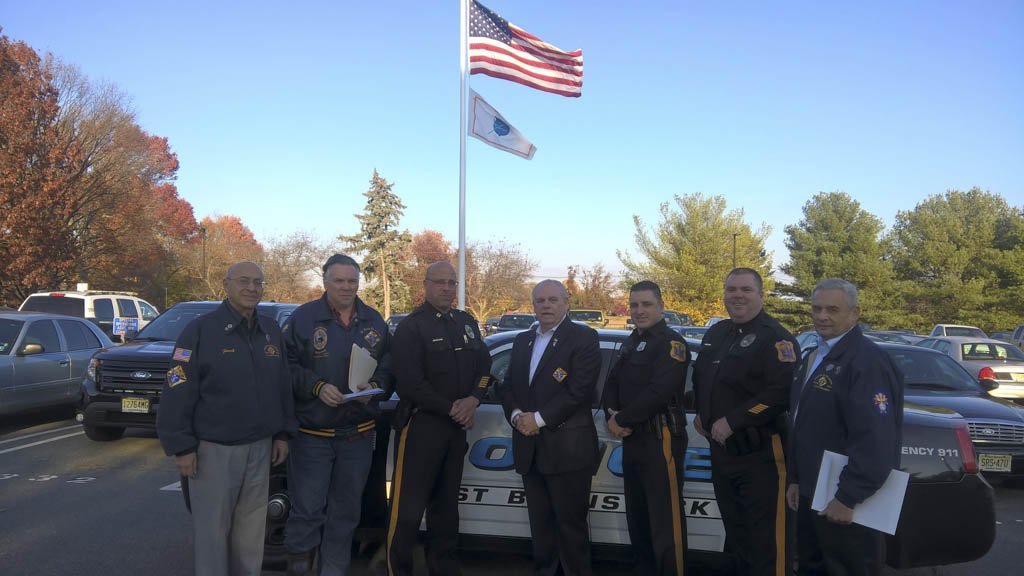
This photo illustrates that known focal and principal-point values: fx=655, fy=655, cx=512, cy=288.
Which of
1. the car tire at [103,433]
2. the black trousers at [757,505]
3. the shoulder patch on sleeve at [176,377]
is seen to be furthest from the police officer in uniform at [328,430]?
the car tire at [103,433]

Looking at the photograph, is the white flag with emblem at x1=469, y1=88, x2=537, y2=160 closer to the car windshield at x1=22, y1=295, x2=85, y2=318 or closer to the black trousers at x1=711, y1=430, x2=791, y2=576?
the black trousers at x1=711, y1=430, x2=791, y2=576

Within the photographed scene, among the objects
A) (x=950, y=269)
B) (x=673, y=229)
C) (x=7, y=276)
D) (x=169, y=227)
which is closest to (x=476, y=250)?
(x=673, y=229)

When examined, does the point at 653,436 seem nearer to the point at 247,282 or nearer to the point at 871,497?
the point at 871,497

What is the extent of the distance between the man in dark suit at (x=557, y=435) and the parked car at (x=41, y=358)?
777 cm

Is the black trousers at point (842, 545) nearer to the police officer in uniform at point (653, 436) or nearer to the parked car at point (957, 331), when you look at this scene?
the police officer in uniform at point (653, 436)

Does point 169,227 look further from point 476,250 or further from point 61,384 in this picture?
point 61,384

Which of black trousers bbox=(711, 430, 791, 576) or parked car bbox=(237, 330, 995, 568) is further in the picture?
parked car bbox=(237, 330, 995, 568)

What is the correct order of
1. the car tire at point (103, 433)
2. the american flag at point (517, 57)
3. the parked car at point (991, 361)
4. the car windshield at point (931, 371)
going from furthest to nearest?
the american flag at point (517, 57) → the parked car at point (991, 361) → the car tire at point (103, 433) → the car windshield at point (931, 371)

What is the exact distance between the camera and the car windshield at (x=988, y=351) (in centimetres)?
1275

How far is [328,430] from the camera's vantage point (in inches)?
149

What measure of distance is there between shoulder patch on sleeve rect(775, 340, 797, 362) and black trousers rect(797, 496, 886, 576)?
715mm

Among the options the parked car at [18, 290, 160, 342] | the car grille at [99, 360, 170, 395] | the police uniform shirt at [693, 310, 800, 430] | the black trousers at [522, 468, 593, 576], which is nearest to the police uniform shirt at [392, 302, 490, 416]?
the black trousers at [522, 468, 593, 576]

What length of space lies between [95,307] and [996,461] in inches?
643

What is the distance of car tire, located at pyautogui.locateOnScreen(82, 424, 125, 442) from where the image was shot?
793 centimetres
